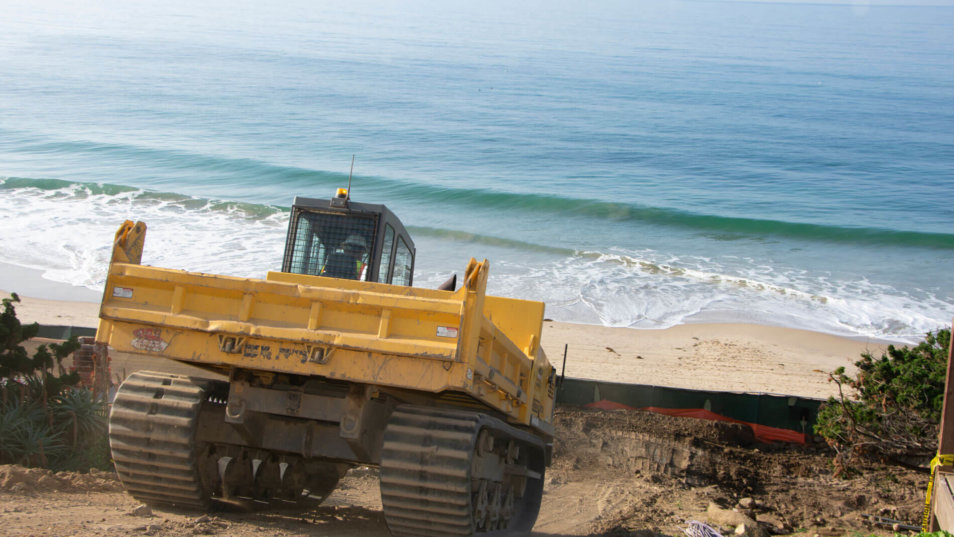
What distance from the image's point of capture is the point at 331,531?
22.8ft

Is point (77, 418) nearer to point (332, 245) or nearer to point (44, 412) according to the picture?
point (44, 412)

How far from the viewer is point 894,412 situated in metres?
9.64

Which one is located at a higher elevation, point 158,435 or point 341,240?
point 341,240

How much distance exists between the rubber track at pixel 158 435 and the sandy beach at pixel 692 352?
966cm

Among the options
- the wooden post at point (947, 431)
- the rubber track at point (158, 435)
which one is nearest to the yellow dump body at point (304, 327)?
the rubber track at point (158, 435)

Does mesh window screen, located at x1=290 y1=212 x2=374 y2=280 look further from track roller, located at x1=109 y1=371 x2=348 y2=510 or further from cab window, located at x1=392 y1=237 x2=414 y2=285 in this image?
track roller, located at x1=109 y1=371 x2=348 y2=510

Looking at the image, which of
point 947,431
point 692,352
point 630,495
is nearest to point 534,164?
point 692,352

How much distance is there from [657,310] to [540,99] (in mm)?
41081

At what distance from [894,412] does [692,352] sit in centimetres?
777

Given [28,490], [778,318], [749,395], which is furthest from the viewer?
[778,318]

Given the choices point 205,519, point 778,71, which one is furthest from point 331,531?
point 778,71

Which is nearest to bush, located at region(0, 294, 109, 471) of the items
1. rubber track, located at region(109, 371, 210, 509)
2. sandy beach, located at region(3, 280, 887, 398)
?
rubber track, located at region(109, 371, 210, 509)

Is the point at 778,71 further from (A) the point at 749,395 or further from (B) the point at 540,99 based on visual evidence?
(A) the point at 749,395

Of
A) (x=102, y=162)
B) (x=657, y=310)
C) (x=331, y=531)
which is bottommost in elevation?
(x=331, y=531)
